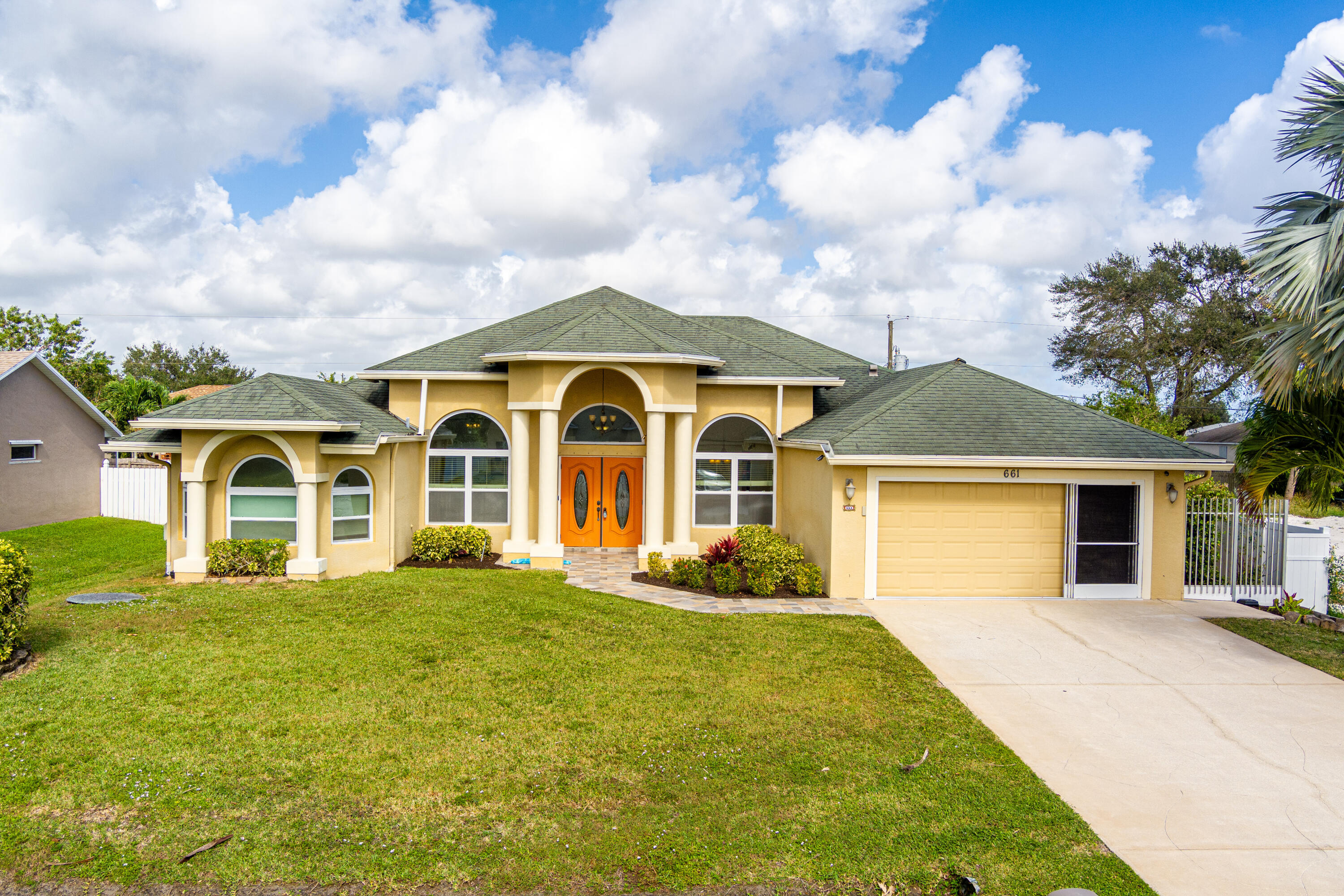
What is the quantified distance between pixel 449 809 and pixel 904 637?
7013 millimetres

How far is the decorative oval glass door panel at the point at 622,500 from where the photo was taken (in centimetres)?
1698

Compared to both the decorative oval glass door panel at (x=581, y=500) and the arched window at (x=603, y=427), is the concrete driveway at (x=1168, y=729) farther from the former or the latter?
the decorative oval glass door panel at (x=581, y=500)

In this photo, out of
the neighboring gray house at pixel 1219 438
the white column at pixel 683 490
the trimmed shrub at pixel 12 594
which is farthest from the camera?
the neighboring gray house at pixel 1219 438

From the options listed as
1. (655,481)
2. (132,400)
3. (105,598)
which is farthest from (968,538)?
(132,400)

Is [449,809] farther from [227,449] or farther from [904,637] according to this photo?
[227,449]

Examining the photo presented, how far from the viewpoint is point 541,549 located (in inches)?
583

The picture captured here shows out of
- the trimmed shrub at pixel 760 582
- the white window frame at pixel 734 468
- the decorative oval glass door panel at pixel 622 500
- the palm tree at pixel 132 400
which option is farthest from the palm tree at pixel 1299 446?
the palm tree at pixel 132 400

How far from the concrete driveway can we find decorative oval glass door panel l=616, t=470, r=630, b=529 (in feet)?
22.7

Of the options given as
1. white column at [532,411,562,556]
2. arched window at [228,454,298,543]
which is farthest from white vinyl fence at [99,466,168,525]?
white column at [532,411,562,556]

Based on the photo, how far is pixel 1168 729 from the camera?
735 centimetres

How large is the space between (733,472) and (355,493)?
7.64 m

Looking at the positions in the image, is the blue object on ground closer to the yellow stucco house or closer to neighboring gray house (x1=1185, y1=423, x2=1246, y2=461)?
the yellow stucco house

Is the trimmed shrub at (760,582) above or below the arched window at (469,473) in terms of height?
below

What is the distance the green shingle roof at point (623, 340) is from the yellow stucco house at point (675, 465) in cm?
9
